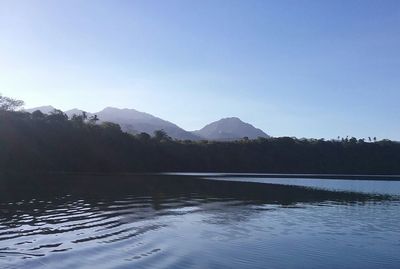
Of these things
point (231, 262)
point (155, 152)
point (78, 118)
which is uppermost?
point (78, 118)

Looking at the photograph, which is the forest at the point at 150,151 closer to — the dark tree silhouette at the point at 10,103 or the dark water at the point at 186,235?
the dark tree silhouette at the point at 10,103

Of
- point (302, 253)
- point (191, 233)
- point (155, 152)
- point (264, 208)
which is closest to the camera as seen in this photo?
point (302, 253)

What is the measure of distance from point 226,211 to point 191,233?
38.6ft

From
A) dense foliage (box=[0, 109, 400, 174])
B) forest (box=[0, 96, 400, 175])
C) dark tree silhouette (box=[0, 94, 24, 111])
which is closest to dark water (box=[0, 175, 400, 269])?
forest (box=[0, 96, 400, 175])

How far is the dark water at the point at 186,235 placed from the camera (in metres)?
19.5

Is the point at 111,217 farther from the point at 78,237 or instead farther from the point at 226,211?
the point at 226,211

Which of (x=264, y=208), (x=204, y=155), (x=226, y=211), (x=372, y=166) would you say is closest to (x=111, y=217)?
(x=226, y=211)

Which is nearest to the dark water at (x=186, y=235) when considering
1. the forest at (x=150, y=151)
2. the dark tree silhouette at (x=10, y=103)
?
the forest at (x=150, y=151)

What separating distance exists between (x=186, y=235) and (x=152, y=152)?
104 meters

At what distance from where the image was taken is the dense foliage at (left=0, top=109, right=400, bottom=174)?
102562 millimetres

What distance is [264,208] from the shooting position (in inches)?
1649

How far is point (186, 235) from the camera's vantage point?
26031mm

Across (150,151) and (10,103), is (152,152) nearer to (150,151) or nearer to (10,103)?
(150,151)

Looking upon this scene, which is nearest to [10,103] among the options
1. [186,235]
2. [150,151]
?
[150,151]
